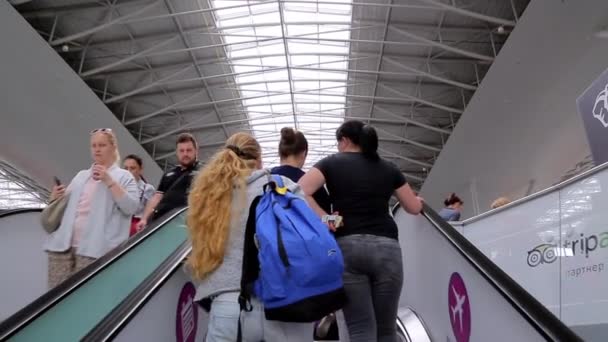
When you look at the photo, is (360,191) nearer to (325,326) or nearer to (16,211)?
(325,326)

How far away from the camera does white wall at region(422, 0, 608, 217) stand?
16.9 metres

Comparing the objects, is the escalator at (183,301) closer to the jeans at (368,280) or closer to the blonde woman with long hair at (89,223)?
the blonde woman with long hair at (89,223)

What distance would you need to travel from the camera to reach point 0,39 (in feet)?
56.9

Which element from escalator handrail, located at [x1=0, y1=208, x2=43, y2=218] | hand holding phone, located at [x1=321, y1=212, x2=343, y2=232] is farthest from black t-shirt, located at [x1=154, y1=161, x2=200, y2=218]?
hand holding phone, located at [x1=321, y1=212, x2=343, y2=232]

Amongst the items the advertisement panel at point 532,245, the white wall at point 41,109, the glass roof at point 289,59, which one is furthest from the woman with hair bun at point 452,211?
the white wall at point 41,109

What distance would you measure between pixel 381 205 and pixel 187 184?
236cm

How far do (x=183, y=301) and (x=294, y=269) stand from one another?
1498mm

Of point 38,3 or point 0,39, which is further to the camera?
point 38,3

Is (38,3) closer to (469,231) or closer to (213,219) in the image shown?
(469,231)

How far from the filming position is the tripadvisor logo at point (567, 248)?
12.6ft

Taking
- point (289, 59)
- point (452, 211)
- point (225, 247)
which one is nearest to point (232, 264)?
point (225, 247)

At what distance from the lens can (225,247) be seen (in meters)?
2.57

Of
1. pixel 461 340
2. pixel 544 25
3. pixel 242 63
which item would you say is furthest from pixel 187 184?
pixel 242 63

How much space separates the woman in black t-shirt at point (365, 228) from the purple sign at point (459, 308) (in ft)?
1.38
